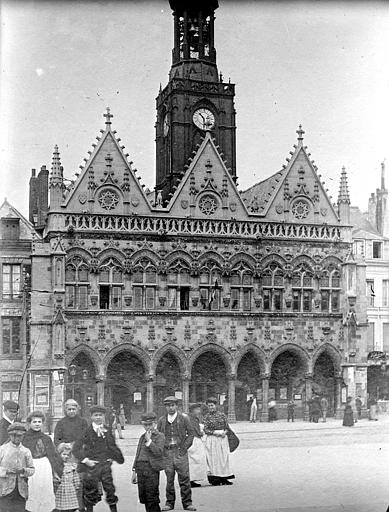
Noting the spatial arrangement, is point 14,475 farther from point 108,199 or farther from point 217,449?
point 108,199

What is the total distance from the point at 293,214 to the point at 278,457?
7.06m

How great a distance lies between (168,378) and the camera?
20344 mm

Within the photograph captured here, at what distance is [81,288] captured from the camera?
65.4ft

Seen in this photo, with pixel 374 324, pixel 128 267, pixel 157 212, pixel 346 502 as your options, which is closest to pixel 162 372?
pixel 128 267

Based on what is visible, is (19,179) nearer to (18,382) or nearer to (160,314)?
(18,382)

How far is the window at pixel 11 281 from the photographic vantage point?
15.8 metres

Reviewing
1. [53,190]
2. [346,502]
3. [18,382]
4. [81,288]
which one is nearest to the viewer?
[346,502]

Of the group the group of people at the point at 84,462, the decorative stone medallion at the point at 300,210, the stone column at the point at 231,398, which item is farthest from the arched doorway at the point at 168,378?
the group of people at the point at 84,462

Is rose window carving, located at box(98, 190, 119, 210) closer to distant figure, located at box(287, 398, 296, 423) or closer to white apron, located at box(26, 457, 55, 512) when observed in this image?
distant figure, located at box(287, 398, 296, 423)

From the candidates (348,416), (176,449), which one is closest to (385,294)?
(348,416)

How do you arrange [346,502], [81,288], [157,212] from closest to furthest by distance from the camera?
[346,502] < [81,288] < [157,212]

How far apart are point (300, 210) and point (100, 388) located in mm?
7180

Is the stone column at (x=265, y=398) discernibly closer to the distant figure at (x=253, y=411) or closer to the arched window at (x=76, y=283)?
the distant figure at (x=253, y=411)

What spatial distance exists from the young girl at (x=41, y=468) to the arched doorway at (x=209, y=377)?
6738mm
